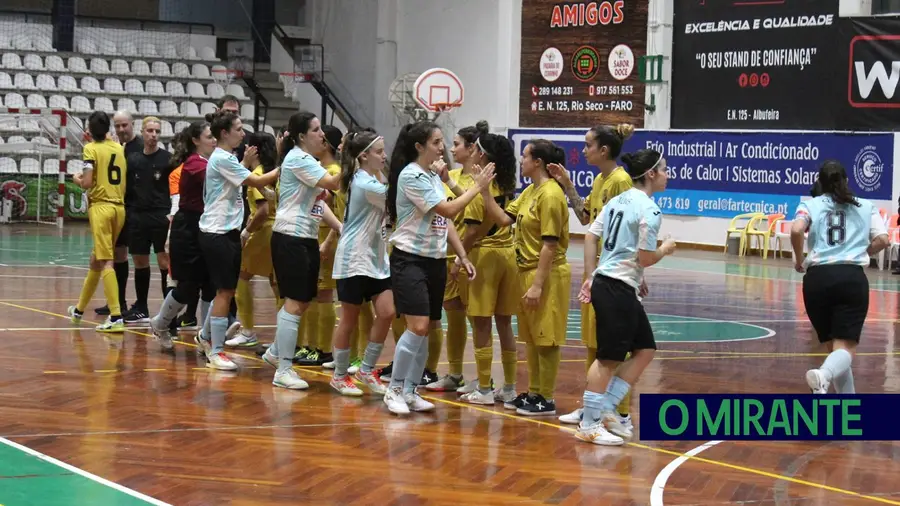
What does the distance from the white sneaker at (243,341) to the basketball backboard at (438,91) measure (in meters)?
16.4

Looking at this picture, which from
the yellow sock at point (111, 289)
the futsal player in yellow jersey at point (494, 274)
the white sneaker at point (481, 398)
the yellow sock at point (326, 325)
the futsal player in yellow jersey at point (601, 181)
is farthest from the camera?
the yellow sock at point (111, 289)

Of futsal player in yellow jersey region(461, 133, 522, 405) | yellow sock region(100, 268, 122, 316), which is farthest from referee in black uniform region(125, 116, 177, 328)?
futsal player in yellow jersey region(461, 133, 522, 405)

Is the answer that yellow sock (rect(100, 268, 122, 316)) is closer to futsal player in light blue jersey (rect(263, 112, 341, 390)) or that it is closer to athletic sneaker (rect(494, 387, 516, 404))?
futsal player in light blue jersey (rect(263, 112, 341, 390))

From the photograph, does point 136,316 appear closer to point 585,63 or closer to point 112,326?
point 112,326

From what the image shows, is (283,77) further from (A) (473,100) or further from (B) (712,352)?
(B) (712,352)

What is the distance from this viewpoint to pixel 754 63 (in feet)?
72.3

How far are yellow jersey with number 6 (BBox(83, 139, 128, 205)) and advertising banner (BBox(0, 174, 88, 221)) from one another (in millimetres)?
12768

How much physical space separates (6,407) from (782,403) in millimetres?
4943

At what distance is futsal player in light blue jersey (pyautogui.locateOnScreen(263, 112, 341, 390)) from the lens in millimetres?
8492

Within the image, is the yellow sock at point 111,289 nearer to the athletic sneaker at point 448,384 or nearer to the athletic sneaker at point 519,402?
the athletic sneaker at point 448,384

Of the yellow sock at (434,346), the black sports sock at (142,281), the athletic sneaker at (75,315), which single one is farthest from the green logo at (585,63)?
the yellow sock at (434,346)

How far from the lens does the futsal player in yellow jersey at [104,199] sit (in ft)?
35.6

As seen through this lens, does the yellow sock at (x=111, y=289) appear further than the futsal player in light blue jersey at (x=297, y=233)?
Yes

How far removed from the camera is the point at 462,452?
22.4ft
